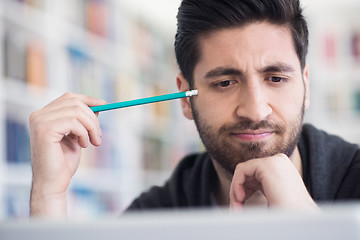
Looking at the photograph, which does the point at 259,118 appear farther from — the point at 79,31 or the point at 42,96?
the point at 79,31

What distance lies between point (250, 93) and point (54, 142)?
0.52 metres

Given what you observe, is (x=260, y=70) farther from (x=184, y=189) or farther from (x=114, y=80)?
(x=114, y=80)

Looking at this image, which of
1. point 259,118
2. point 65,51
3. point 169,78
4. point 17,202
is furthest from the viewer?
point 169,78

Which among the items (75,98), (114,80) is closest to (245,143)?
(75,98)

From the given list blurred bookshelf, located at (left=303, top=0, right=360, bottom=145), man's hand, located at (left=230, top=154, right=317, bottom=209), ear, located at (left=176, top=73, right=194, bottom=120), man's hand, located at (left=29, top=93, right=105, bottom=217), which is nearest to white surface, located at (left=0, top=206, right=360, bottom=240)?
man's hand, located at (left=230, top=154, right=317, bottom=209)

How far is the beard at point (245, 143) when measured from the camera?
1.21m

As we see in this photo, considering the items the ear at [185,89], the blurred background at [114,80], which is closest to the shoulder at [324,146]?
the ear at [185,89]

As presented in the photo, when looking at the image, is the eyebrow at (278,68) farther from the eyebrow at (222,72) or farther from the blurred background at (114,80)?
the blurred background at (114,80)

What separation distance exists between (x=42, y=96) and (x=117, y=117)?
0.87 m

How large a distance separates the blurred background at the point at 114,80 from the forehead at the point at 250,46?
1136 millimetres

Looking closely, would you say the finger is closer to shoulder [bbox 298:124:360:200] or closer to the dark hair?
the dark hair

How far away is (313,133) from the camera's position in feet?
4.50

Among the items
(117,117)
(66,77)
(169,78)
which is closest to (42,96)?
(66,77)

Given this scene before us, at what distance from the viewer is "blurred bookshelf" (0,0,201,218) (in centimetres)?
212
